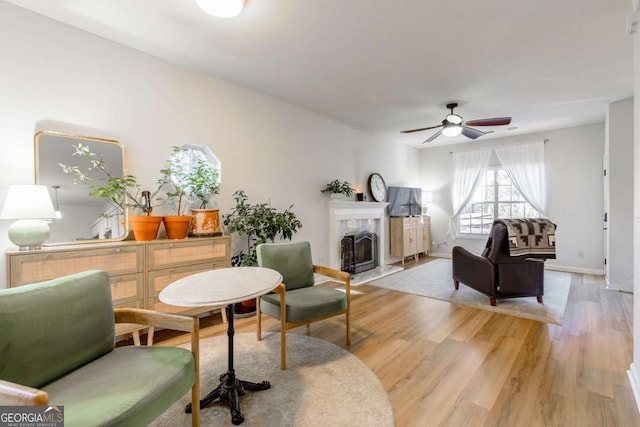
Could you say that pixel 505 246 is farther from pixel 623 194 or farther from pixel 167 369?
pixel 167 369

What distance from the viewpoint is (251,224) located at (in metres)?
3.28

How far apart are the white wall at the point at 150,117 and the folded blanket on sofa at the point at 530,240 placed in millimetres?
2519

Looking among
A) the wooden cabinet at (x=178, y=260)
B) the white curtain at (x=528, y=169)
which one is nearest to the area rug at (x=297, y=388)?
the wooden cabinet at (x=178, y=260)

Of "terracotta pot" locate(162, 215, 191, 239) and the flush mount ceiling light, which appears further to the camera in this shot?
"terracotta pot" locate(162, 215, 191, 239)

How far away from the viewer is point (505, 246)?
132 inches

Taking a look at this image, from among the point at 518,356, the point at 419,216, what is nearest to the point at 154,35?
the point at 518,356

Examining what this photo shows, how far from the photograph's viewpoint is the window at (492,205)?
231 inches

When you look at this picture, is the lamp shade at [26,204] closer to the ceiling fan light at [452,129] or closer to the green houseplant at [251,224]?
the green houseplant at [251,224]

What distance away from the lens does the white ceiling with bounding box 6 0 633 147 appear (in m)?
2.15

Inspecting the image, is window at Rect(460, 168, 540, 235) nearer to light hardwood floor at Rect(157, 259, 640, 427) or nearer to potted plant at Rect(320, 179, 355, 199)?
light hardwood floor at Rect(157, 259, 640, 427)

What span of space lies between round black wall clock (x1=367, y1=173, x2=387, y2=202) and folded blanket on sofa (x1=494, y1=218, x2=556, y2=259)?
265cm

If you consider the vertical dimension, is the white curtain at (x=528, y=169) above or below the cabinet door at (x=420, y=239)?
above

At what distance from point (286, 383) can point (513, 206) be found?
5911 millimetres

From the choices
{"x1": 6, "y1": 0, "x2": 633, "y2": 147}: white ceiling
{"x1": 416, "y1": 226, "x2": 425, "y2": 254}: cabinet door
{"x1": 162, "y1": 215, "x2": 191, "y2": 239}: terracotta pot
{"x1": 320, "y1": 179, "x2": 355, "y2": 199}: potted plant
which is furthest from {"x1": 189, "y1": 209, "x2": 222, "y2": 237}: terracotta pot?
{"x1": 416, "y1": 226, "x2": 425, "y2": 254}: cabinet door
